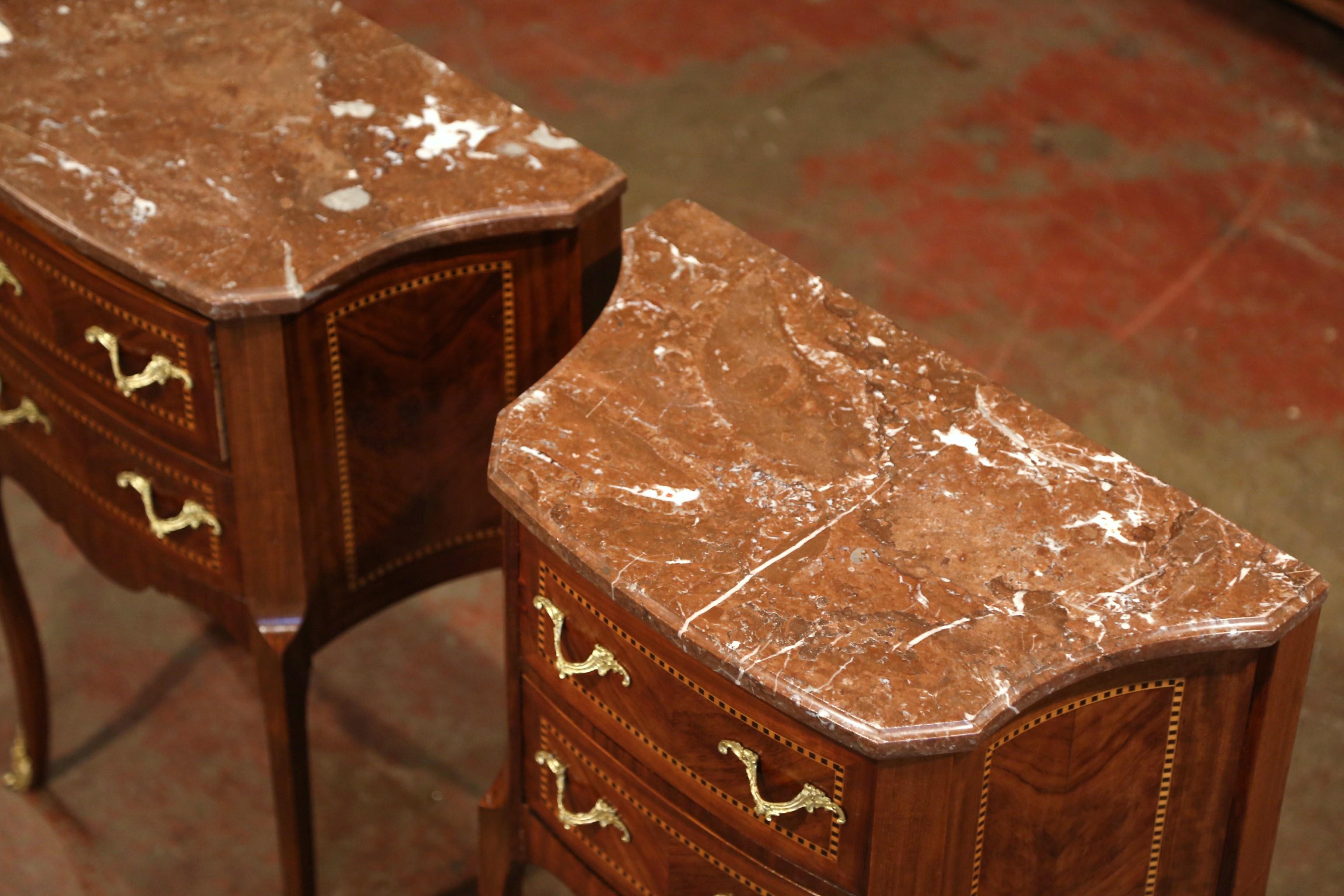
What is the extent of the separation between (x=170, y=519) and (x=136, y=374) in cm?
21

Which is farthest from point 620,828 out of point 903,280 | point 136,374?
point 903,280

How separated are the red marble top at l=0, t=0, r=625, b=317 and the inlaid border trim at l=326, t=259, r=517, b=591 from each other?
58 mm

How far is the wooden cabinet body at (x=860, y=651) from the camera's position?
158 centimetres

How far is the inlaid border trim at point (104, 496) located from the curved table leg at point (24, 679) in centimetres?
29

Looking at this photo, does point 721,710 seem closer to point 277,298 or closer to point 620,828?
point 620,828

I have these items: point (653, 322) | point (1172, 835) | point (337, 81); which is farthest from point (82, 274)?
point (1172, 835)

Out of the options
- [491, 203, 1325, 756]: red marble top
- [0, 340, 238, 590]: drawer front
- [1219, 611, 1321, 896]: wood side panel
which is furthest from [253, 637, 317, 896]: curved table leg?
[1219, 611, 1321, 896]: wood side panel

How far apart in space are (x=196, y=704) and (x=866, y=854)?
5.18ft

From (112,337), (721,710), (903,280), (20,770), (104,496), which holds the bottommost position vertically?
(20,770)

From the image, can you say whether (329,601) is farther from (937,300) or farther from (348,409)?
(937,300)

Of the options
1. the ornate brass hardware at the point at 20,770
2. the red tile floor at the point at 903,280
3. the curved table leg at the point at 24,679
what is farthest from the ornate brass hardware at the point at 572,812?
the ornate brass hardware at the point at 20,770

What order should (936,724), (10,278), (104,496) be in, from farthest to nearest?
(104,496)
(10,278)
(936,724)

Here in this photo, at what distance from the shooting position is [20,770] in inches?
109

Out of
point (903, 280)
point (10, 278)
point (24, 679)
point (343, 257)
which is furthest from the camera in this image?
point (903, 280)
